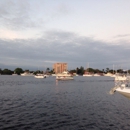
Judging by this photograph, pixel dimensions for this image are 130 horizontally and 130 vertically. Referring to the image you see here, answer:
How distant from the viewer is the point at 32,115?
28.9 meters

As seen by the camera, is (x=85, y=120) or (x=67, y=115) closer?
(x=85, y=120)

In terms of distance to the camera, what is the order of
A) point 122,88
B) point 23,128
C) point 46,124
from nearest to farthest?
point 23,128
point 46,124
point 122,88

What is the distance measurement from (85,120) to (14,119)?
9531mm

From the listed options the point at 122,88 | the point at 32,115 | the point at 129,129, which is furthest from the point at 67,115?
the point at 122,88

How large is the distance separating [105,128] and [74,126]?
3667 millimetres

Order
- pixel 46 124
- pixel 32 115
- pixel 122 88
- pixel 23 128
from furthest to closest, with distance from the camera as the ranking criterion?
pixel 122 88
pixel 32 115
pixel 46 124
pixel 23 128

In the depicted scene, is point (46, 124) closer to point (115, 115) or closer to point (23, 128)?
point (23, 128)

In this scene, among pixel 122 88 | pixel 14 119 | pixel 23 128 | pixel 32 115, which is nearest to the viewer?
pixel 23 128

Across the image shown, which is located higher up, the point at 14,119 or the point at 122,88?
the point at 122,88

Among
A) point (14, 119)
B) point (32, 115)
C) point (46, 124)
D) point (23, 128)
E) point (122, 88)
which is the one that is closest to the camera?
point (23, 128)

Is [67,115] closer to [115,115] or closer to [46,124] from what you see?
[46,124]

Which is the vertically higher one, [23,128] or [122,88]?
[122,88]

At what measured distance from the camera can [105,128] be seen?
23.1m

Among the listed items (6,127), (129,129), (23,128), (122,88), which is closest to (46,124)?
(23,128)
